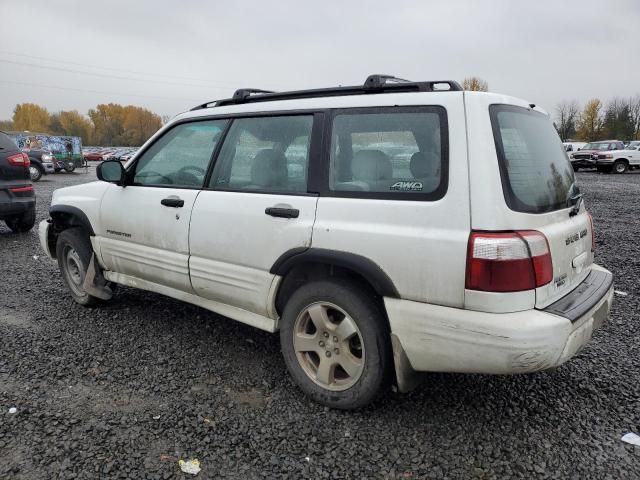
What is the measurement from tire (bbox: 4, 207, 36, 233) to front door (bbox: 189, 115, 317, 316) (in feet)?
19.7

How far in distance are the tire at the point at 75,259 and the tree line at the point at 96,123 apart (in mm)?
87953

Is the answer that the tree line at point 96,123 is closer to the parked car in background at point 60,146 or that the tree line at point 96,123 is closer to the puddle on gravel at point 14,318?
the parked car in background at point 60,146

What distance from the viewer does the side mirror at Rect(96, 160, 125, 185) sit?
12.1 feet

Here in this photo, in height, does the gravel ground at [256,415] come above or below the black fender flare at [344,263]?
below

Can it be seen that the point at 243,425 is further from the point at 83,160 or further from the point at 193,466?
the point at 83,160

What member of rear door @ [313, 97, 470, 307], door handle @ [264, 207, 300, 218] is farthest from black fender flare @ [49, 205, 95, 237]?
rear door @ [313, 97, 470, 307]

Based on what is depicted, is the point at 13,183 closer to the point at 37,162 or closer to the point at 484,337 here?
the point at 484,337

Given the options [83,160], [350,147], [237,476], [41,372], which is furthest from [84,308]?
[83,160]

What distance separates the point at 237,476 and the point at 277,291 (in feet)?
3.39

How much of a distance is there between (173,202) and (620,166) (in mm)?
27116

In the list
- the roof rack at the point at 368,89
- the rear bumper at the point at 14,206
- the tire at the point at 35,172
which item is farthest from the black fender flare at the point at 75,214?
the tire at the point at 35,172

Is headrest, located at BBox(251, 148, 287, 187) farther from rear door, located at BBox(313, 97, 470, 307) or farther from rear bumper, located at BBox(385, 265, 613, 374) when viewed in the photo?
rear bumper, located at BBox(385, 265, 613, 374)

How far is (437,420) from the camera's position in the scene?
8.62 feet

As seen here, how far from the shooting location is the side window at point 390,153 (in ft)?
7.65
